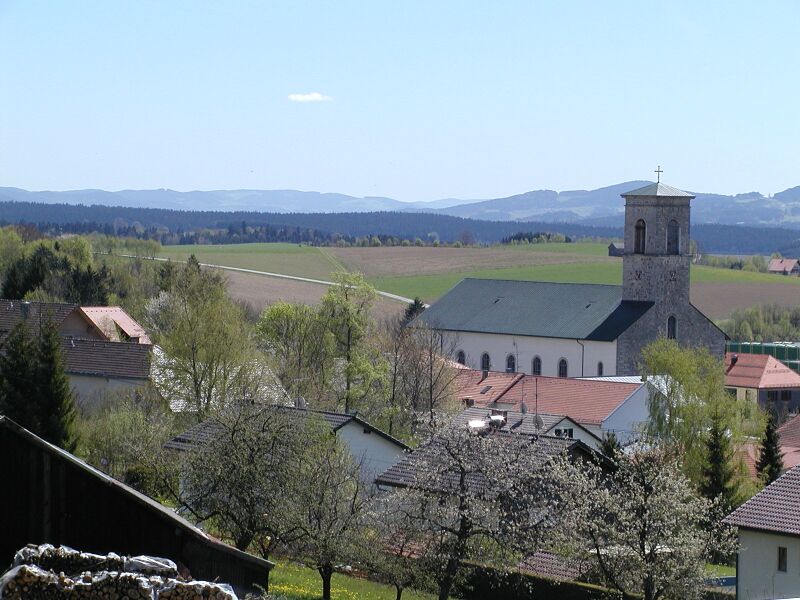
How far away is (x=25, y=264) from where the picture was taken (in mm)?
81938

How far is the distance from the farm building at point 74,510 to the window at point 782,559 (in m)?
14.6

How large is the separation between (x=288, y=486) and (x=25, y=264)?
194 feet

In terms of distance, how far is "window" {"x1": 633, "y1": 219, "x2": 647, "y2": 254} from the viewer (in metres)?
77.2

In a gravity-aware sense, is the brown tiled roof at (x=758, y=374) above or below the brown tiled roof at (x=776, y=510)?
below

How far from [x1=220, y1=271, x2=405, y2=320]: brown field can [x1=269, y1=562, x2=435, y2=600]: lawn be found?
73936 millimetres

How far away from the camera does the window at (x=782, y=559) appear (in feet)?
91.5

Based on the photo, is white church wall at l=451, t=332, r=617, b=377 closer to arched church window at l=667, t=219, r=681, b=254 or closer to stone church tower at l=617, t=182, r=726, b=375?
stone church tower at l=617, t=182, r=726, b=375

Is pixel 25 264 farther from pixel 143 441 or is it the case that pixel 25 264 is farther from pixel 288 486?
pixel 288 486

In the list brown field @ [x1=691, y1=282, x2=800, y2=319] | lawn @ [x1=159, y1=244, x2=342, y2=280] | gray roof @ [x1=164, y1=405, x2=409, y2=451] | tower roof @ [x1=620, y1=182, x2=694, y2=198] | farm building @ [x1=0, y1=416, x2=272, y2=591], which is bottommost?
brown field @ [x1=691, y1=282, x2=800, y2=319]

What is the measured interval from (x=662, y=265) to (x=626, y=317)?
143 inches

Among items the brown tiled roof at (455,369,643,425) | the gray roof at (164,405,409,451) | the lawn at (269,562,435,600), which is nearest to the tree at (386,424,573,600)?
the lawn at (269,562,435,600)

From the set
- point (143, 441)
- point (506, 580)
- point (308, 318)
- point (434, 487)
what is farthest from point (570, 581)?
point (308, 318)

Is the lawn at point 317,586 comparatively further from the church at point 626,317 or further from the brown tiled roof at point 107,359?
the church at point 626,317

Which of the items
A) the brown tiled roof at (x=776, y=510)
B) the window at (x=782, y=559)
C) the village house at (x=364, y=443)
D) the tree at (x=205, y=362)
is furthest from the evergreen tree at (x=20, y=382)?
the window at (x=782, y=559)
